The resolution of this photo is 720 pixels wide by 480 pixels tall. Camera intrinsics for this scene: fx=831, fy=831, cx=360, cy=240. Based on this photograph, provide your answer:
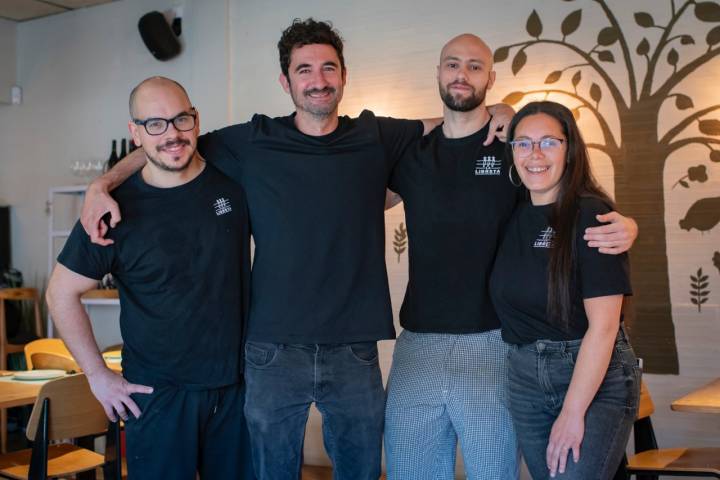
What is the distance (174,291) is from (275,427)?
20.2 inches

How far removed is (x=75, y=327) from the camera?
2.59m

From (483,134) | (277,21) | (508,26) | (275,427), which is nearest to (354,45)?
(277,21)

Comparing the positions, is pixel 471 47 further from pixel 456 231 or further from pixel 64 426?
pixel 64 426

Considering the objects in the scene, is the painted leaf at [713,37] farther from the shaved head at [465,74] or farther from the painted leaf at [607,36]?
the shaved head at [465,74]

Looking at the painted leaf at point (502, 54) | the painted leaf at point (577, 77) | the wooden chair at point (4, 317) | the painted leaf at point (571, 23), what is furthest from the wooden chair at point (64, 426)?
the painted leaf at point (571, 23)

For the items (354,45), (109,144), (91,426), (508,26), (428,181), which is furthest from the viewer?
(109,144)

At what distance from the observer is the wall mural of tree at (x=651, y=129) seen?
430 cm

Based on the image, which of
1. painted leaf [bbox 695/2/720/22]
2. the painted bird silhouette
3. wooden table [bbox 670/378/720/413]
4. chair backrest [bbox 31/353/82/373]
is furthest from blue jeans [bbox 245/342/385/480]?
painted leaf [bbox 695/2/720/22]

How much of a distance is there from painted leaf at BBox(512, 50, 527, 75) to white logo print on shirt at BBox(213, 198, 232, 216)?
8.78ft

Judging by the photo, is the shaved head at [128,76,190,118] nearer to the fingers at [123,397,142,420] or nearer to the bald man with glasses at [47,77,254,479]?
the bald man with glasses at [47,77,254,479]

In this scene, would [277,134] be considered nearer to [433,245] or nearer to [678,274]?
[433,245]

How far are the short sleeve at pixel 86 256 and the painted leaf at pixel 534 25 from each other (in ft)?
9.95

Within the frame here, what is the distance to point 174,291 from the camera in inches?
99.6

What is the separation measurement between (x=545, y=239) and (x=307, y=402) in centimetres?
84
